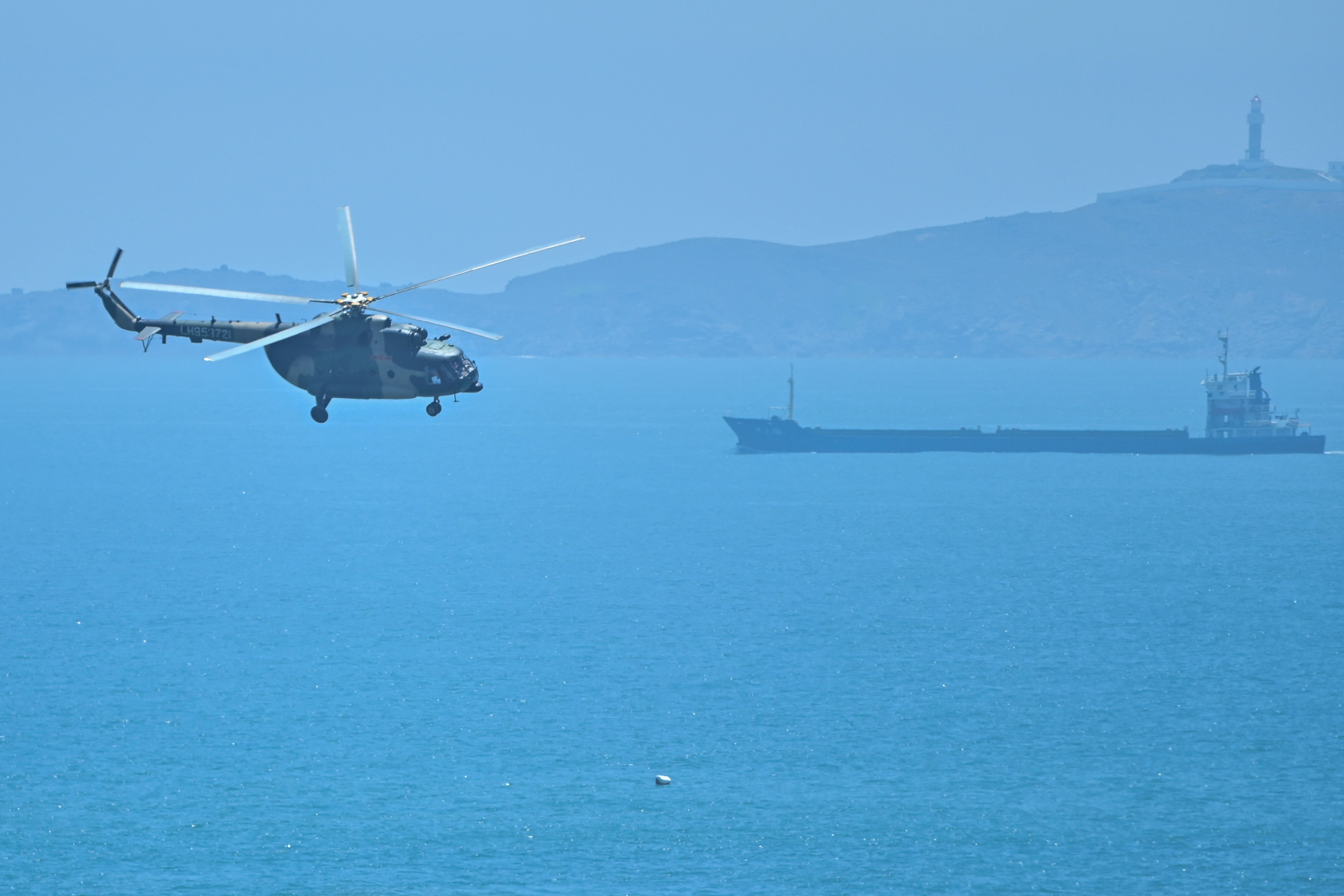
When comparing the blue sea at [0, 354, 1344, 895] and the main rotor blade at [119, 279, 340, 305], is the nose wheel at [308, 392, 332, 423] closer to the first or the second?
the main rotor blade at [119, 279, 340, 305]

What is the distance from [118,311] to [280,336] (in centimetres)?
504

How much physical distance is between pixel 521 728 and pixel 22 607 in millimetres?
77840

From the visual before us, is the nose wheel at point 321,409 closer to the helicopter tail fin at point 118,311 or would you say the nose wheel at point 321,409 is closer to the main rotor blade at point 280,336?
the main rotor blade at point 280,336

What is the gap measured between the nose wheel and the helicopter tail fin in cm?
465

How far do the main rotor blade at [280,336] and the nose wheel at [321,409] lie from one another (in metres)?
0.77

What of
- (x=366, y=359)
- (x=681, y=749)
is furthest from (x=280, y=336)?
(x=681, y=749)

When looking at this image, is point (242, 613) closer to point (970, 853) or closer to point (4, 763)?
point (4, 763)

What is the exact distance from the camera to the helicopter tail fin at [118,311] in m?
20.9

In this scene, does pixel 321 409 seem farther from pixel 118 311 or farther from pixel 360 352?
pixel 118 311

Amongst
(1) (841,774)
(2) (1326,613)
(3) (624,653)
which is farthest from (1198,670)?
(3) (624,653)

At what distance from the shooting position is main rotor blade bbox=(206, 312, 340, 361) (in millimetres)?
16266

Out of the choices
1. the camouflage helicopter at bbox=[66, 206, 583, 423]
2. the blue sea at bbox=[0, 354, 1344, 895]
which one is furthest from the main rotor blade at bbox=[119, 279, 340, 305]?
the blue sea at bbox=[0, 354, 1344, 895]

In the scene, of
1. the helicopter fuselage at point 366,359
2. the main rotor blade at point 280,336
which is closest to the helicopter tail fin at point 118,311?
the helicopter fuselage at point 366,359

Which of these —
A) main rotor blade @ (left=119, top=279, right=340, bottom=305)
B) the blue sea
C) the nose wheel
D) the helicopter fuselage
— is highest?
main rotor blade @ (left=119, top=279, right=340, bottom=305)
